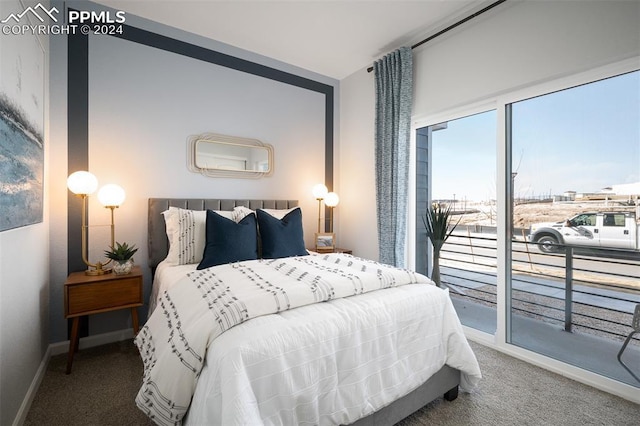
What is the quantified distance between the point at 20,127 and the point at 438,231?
3.19m

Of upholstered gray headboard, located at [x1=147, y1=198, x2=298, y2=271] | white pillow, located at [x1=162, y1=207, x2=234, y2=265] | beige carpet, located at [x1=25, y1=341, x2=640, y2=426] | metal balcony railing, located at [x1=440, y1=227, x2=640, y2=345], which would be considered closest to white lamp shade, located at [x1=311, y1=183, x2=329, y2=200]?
upholstered gray headboard, located at [x1=147, y1=198, x2=298, y2=271]

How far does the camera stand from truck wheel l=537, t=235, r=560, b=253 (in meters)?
2.32

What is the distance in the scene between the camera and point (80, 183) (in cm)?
228

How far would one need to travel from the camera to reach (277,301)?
1424 millimetres

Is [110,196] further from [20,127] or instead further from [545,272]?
[545,272]

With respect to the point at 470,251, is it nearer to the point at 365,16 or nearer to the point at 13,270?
the point at 365,16

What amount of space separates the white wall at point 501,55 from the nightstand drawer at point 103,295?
8.33 feet

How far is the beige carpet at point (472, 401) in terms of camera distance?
168 cm

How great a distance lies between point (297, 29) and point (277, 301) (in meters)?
2.74

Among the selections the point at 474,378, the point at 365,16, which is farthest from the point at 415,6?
the point at 474,378

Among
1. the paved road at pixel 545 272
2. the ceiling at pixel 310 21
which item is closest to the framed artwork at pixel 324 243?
the paved road at pixel 545 272

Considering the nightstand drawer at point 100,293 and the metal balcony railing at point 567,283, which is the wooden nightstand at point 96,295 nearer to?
the nightstand drawer at point 100,293

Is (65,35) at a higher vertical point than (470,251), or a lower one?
higher

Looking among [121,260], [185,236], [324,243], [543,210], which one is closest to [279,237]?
[185,236]
